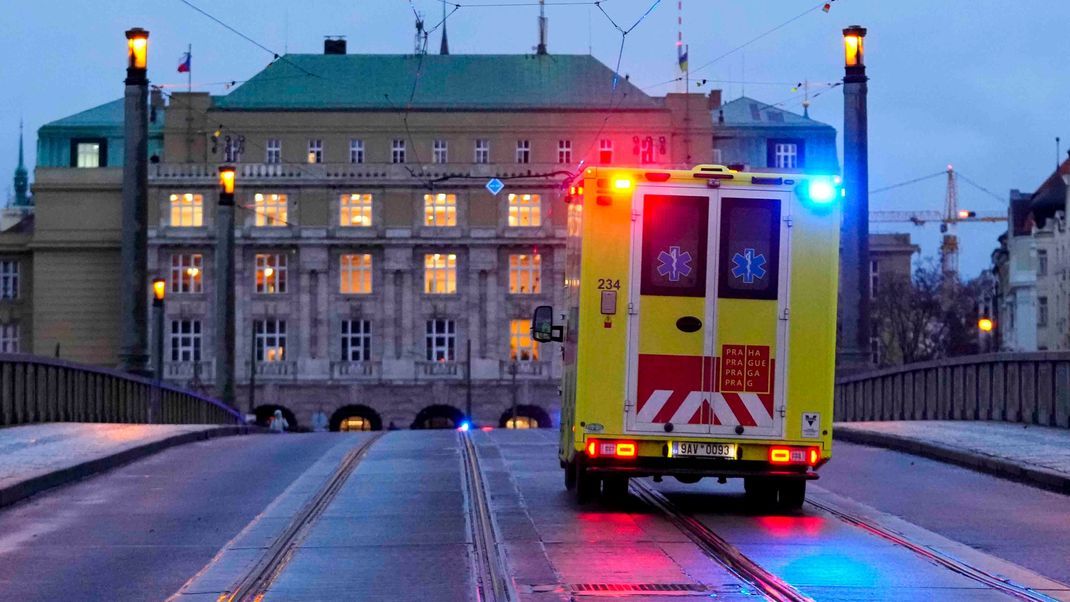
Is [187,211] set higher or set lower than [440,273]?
higher

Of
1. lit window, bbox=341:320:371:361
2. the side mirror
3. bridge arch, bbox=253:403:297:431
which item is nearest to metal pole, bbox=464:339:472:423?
lit window, bbox=341:320:371:361

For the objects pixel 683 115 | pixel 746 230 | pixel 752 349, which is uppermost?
→ pixel 683 115

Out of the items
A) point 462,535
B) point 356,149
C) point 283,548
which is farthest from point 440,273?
point 283,548

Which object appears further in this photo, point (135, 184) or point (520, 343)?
point (520, 343)

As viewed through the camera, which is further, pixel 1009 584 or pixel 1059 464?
pixel 1059 464

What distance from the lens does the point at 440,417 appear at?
91938 mm

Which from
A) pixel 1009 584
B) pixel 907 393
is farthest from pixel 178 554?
pixel 907 393

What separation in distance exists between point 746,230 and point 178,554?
5803 mm

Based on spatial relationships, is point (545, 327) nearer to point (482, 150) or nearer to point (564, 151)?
point (564, 151)

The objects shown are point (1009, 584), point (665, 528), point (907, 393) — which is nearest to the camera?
point (1009, 584)

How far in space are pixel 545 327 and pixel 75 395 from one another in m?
15.9

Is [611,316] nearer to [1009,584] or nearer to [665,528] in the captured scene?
Result: [665,528]

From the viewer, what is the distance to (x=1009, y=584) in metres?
12.4

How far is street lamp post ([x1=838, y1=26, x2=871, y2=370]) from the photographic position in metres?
32.3
